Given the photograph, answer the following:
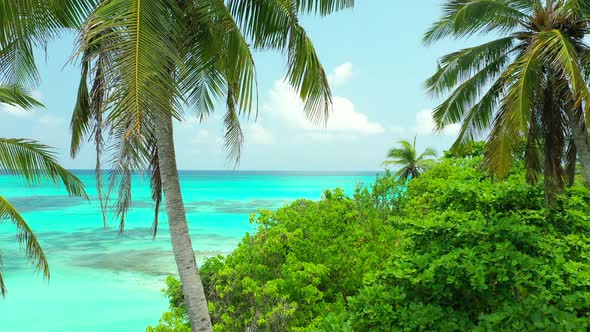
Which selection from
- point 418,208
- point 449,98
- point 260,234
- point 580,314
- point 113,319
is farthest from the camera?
point 113,319

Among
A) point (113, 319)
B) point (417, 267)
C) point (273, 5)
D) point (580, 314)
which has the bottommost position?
point (113, 319)

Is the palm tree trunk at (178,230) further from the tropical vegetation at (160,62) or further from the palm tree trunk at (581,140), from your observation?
the palm tree trunk at (581,140)

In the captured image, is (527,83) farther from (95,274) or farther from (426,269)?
(95,274)

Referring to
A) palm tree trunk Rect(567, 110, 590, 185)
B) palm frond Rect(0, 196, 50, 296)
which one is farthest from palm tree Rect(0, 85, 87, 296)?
palm tree trunk Rect(567, 110, 590, 185)

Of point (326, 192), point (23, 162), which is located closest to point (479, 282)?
point (326, 192)

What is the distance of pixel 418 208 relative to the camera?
1127cm

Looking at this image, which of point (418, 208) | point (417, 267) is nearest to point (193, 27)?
point (417, 267)

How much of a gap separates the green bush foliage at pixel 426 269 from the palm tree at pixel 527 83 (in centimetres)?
100

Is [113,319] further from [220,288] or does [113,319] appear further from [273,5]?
[273,5]

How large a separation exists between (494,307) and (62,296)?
31662 millimetres

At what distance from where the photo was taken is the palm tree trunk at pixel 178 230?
5945 mm

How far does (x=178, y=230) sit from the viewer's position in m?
5.97

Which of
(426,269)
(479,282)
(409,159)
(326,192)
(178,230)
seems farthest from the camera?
(409,159)

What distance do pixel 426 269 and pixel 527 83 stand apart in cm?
472
